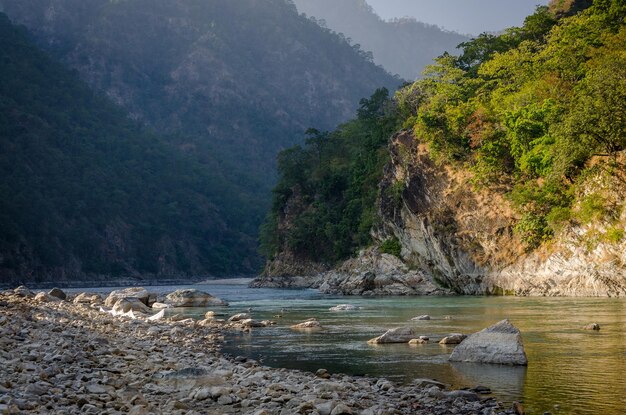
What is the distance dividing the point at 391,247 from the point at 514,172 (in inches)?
681

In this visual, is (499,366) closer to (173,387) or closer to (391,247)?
(173,387)

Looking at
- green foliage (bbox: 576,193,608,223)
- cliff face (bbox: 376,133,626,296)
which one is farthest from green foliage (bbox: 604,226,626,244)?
green foliage (bbox: 576,193,608,223)

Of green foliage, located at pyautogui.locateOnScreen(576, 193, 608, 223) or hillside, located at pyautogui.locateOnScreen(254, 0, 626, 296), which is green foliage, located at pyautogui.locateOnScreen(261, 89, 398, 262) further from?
green foliage, located at pyautogui.locateOnScreen(576, 193, 608, 223)

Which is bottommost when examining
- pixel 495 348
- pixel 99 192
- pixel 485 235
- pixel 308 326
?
pixel 308 326

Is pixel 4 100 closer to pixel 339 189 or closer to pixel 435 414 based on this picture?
pixel 339 189

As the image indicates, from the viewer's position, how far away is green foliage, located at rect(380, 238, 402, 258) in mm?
61469

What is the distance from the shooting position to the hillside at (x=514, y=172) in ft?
124

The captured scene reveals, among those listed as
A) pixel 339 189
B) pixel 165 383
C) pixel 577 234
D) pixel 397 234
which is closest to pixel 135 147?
pixel 339 189

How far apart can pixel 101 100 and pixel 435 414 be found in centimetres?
17431

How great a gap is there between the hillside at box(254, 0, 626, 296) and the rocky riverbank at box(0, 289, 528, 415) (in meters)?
30.0

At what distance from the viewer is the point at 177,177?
15950cm

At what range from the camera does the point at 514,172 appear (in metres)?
48.5

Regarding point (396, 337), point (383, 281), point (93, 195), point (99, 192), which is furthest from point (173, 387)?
point (99, 192)

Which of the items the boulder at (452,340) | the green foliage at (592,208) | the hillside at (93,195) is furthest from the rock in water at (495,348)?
the hillside at (93,195)
